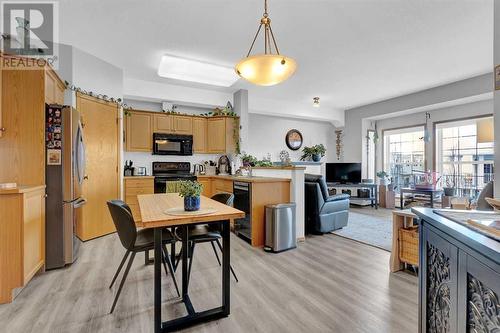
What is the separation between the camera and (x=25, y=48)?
8.75ft

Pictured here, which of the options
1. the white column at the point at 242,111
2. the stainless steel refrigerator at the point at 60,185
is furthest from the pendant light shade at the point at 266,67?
the white column at the point at 242,111

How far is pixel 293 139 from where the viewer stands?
23.4ft

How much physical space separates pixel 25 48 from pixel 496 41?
14.0ft

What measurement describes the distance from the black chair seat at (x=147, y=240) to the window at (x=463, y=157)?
605 centimetres

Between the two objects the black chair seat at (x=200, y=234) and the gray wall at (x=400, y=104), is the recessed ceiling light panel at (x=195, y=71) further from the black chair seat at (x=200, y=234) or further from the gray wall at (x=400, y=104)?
the gray wall at (x=400, y=104)

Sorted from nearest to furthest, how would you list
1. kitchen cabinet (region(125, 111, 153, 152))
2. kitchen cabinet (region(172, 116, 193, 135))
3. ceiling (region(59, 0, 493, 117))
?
ceiling (region(59, 0, 493, 117))
kitchen cabinet (region(125, 111, 153, 152))
kitchen cabinet (region(172, 116, 193, 135))

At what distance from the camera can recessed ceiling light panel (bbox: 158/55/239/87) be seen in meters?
3.94

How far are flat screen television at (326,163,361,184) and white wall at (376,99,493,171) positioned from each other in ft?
3.21

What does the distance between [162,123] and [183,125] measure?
0.44 metres

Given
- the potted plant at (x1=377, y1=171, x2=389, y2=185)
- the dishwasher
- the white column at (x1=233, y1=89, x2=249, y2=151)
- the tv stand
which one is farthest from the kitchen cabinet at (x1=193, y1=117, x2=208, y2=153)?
the potted plant at (x1=377, y1=171, x2=389, y2=185)

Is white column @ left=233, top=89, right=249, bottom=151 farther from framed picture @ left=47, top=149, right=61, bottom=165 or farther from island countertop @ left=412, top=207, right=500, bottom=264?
island countertop @ left=412, top=207, right=500, bottom=264

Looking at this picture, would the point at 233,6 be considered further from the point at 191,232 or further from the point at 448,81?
the point at 448,81

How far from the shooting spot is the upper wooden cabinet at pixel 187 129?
16.4 ft

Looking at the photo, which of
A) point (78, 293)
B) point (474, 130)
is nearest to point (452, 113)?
point (474, 130)
